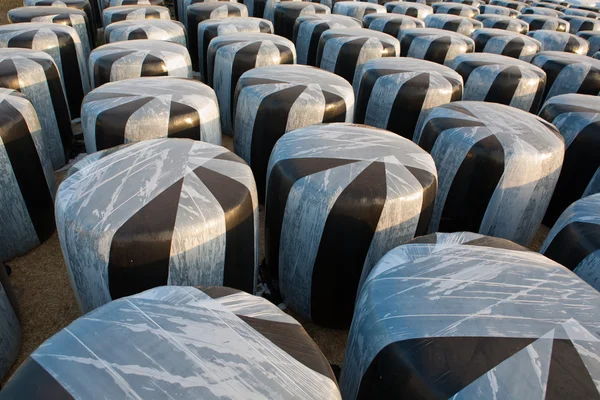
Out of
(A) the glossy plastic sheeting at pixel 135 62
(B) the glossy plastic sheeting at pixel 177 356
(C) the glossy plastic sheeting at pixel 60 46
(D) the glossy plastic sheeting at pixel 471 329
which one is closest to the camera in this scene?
(B) the glossy plastic sheeting at pixel 177 356

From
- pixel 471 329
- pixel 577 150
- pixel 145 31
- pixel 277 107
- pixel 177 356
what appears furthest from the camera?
pixel 145 31

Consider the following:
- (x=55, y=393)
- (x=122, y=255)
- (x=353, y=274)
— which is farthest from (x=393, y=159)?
(x=55, y=393)

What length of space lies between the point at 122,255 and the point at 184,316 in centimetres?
40

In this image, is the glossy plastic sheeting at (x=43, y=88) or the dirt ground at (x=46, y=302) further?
the glossy plastic sheeting at (x=43, y=88)

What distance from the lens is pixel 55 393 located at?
28.2 inches

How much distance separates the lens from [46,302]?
1.76 m

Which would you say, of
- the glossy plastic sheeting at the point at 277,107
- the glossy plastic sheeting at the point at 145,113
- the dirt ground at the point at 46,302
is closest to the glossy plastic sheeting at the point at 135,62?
the glossy plastic sheeting at the point at 145,113

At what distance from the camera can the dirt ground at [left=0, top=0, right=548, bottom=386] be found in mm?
1635

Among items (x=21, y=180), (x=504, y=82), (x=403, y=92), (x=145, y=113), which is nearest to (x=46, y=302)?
(x=21, y=180)

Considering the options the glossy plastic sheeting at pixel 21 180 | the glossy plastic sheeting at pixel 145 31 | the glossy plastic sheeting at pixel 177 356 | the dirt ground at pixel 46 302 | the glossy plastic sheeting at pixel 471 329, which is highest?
the glossy plastic sheeting at pixel 177 356

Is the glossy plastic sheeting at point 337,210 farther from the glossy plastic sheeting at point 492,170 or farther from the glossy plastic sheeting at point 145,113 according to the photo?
the glossy plastic sheeting at point 145,113

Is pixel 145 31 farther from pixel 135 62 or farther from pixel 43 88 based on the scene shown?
pixel 43 88

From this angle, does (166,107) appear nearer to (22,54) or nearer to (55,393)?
(22,54)

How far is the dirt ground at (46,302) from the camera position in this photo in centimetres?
163
